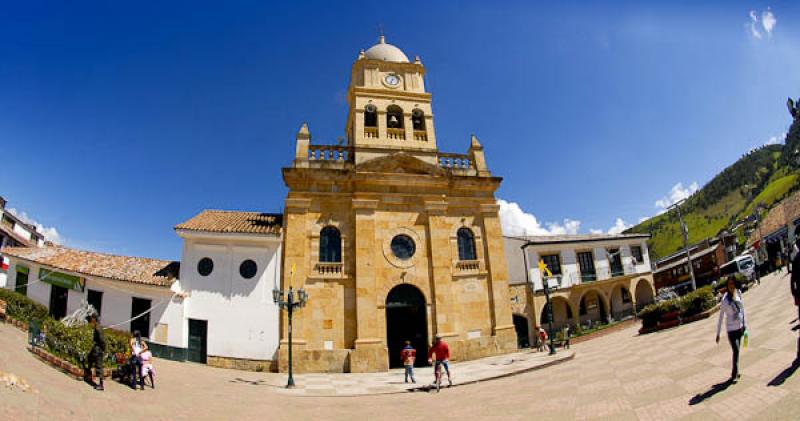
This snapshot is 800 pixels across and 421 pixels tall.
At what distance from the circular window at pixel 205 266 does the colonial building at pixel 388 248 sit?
132 inches

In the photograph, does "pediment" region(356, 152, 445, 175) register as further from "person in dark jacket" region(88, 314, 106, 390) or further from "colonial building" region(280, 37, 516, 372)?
"person in dark jacket" region(88, 314, 106, 390)

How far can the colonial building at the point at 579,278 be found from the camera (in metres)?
26.6

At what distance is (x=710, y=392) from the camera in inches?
246

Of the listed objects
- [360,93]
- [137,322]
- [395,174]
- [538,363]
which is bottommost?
[538,363]

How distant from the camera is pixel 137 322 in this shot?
17188mm

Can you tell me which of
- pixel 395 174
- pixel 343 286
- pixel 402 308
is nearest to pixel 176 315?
pixel 343 286

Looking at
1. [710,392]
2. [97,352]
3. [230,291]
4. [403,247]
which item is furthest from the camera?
[403,247]

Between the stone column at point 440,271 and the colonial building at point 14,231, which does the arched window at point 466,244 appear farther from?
the colonial building at point 14,231

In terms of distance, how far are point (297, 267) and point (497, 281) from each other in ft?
34.4

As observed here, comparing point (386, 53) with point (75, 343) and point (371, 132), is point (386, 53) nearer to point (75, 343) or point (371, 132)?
point (371, 132)

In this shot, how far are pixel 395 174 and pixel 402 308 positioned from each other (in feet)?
23.3

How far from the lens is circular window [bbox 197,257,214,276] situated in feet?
59.2

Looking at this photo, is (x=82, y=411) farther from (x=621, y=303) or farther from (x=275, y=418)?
(x=621, y=303)

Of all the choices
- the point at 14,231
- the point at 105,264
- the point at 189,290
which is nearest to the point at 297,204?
the point at 189,290
